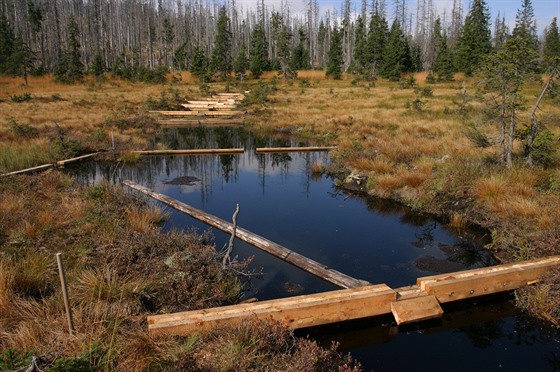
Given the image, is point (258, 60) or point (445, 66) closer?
point (445, 66)

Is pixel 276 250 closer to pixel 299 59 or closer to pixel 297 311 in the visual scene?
pixel 297 311

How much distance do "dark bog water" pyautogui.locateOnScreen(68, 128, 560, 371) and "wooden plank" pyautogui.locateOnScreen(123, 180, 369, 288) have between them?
0.16 meters

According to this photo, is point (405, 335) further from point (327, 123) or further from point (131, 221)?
point (327, 123)

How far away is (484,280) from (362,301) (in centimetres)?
221

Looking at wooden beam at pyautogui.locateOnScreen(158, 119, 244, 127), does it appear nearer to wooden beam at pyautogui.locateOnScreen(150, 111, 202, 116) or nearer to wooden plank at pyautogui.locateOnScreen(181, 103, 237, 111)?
wooden beam at pyautogui.locateOnScreen(150, 111, 202, 116)

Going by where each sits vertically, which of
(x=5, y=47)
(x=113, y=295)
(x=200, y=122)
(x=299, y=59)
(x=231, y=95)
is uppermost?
(x=5, y=47)

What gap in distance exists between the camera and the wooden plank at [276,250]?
290 inches

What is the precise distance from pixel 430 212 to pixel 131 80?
4611 centimetres

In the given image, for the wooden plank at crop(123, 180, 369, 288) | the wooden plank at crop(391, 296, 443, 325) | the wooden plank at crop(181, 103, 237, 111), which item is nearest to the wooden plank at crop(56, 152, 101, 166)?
→ the wooden plank at crop(123, 180, 369, 288)

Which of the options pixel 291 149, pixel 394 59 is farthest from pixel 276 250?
pixel 394 59

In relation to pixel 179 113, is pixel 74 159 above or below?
below

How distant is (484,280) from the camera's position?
22.3 ft

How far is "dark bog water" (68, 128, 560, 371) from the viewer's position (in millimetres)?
5973

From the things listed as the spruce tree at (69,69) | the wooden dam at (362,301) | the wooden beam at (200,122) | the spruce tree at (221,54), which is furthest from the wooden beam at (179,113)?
the wooden dam at (362,301)
